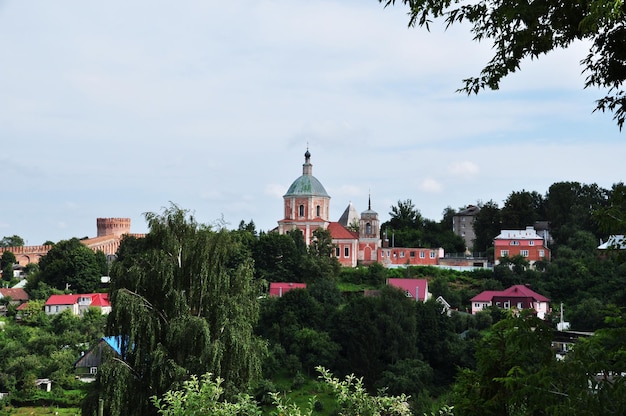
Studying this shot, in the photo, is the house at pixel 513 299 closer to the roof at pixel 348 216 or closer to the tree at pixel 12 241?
the roof at pixel 348 216

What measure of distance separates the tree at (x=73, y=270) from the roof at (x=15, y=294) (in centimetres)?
180

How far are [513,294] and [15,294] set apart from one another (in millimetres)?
28716

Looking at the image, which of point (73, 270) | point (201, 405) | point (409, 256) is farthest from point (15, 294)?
point (201, 405)

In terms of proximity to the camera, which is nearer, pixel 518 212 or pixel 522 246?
pixel 522 246

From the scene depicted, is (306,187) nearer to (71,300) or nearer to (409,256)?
(409,256)

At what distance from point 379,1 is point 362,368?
96.3 ft

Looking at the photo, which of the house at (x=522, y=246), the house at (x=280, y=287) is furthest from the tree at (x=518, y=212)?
the house at (x=280, y=287)

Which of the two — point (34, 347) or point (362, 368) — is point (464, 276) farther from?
point (34, 347)

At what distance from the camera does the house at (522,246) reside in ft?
165

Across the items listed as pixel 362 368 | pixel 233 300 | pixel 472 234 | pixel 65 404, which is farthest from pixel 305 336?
pixel 472 234

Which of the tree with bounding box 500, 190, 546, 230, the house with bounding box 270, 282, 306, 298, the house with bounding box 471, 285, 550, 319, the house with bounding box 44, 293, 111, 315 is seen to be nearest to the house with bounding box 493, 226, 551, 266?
the tree with bounding box 500, 190, 546, 230

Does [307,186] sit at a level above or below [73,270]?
above

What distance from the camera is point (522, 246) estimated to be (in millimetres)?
50500

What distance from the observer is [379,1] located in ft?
20.7
